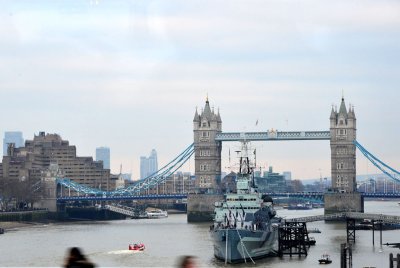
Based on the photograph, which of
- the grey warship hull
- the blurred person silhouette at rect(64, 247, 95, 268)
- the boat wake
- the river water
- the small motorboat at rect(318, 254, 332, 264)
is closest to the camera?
the blurred person silhouette at rect(64, 247, 95, 268)

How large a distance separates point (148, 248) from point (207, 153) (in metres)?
58.8

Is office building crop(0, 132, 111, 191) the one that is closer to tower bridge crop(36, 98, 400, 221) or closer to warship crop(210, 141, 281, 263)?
tower bridge crop(36, 98, 400, 221)

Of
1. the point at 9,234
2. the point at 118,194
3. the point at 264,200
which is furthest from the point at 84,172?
the point at 264,200

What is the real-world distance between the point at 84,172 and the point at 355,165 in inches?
3034

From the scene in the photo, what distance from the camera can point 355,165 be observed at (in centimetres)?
12531

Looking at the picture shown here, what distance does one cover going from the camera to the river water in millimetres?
56219

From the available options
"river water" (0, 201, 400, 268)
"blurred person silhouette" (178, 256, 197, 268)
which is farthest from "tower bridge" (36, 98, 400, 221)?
"blurred person silhouette" (178, 256, 197, 268)

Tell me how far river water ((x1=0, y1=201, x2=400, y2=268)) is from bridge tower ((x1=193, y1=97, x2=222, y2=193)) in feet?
99.7

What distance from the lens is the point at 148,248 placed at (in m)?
68.5

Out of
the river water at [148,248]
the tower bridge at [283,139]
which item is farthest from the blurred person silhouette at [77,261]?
the tower bridge at [283,139]

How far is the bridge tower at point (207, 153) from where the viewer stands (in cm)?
12606

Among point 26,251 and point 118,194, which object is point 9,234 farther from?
point 118,194

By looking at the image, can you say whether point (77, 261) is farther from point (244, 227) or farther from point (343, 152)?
point (343, 152)

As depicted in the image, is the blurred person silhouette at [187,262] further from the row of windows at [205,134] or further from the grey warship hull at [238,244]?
the row of windows at [205,134]
